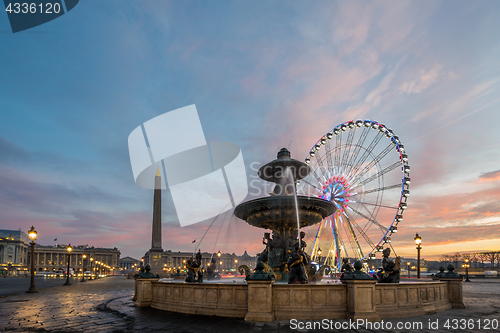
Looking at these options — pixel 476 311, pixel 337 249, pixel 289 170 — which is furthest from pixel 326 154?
pixel 476 311

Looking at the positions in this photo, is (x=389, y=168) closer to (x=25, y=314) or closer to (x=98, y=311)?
(x=98, y=311)

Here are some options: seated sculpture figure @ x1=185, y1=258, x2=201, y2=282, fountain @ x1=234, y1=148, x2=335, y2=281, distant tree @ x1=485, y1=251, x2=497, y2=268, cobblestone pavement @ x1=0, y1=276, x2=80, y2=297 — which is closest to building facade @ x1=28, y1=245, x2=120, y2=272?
cobblestone pavement @ x1=0, y1=276, x2=80, y2=297

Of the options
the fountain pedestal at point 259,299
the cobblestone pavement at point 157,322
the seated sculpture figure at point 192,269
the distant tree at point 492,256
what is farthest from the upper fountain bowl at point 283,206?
the distant tree at point 492,256

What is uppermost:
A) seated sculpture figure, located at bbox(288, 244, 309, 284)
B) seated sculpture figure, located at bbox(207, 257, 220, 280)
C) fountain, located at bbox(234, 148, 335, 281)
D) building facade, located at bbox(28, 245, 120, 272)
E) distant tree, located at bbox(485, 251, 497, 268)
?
fountain, located at bbox(234, 148, 335, 281)

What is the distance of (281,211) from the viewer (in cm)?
1639

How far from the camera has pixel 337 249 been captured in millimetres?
29078

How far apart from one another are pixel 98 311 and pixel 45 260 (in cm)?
17628

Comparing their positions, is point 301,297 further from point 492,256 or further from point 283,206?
point 492,256

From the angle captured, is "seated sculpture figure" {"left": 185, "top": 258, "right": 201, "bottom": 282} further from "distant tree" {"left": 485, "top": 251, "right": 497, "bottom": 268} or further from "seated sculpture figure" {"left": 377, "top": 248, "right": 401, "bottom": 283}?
"distant tree" {"left": 485, "top": 251, "right": 497, "bottom": 268}

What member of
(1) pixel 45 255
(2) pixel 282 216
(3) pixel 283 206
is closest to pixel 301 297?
(3) pixel 283 206

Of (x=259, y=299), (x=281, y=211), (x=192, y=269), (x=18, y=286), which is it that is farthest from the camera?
(x=18, y=286)

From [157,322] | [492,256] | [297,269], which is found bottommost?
[492,256]

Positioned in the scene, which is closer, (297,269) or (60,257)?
(297,269)

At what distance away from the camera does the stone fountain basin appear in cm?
1593
